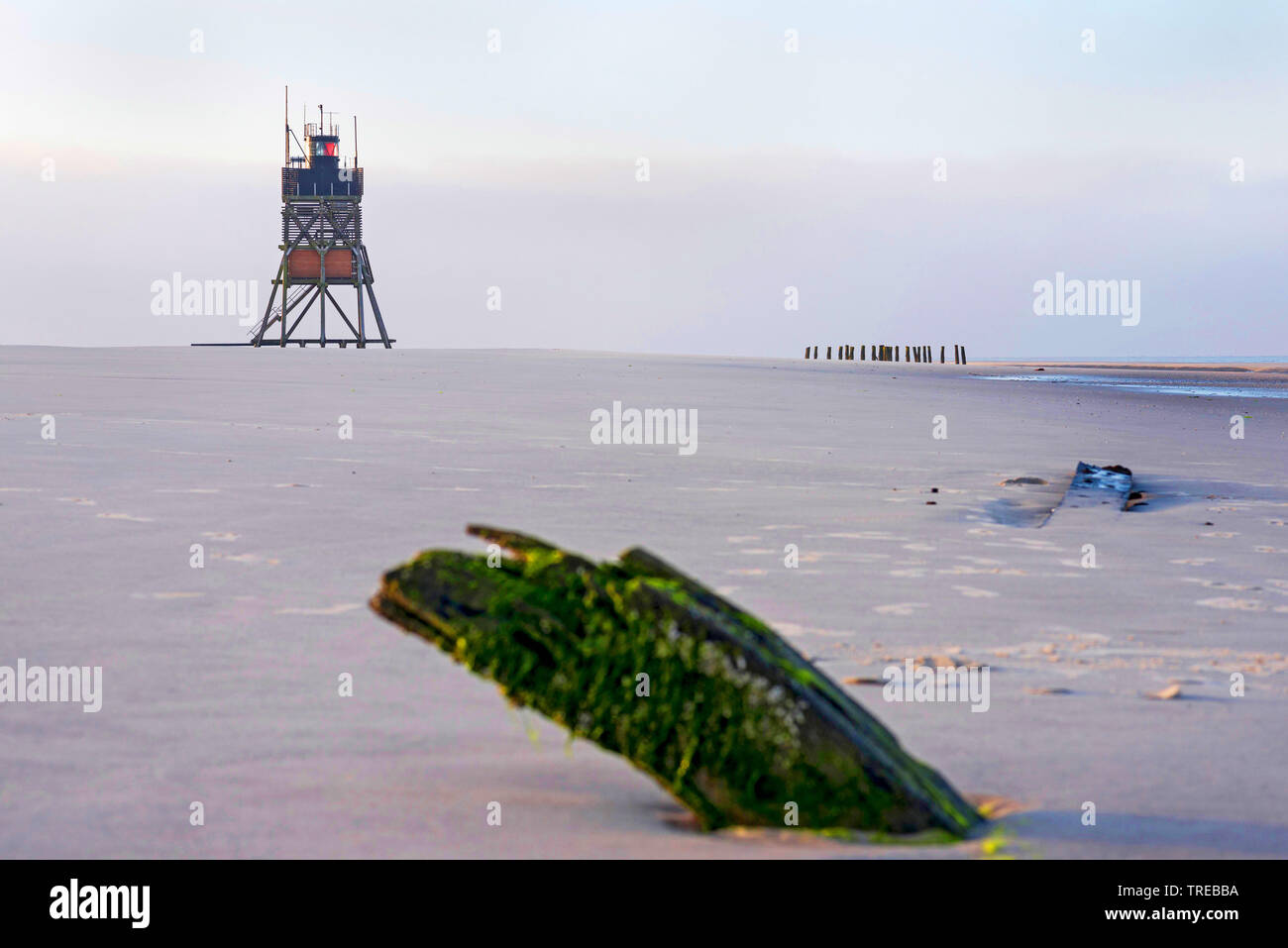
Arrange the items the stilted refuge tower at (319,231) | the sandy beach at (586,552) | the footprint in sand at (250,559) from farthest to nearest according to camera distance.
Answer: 1. the stilted refuge tower at (319,231)
2. the footprint in sand at (250,559)
3. the sandy beach at (586,552)

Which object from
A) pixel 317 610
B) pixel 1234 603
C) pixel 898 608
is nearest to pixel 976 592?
→ pixel 898 608

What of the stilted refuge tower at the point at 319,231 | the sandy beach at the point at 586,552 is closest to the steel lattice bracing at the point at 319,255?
the stilted refuge tower at the point at 319,231

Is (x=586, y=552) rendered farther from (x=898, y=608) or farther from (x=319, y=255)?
(x=319, y=255)

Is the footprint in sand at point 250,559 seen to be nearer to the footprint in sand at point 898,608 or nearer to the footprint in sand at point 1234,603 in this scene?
the footprint in sand at point 898,608

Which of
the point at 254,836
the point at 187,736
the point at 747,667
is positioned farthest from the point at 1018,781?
the point at 187,736

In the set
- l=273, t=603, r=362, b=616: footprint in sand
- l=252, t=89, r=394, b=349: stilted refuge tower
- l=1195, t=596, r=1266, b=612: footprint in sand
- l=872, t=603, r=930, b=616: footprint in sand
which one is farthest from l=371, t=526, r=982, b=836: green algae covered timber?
l=252, t=89, r=394, b=349: stilted refuge tower

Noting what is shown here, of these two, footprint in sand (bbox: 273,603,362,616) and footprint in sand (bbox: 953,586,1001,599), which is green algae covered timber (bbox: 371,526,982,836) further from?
footprint in sand (bbox: 953,586,1001,599)
